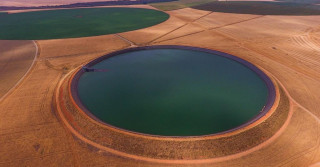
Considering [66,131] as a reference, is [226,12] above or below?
above

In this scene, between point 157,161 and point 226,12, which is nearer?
point 157,161

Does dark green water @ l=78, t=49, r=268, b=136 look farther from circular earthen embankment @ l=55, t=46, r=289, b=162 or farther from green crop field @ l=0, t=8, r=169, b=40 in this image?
green crop field @ l=0, t=8, r=169, b=40

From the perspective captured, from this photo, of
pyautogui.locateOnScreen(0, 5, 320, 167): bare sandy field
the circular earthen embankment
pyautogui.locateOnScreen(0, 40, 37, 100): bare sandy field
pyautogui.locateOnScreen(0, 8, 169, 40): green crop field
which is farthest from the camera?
pyautogui.locateOnScreen(0, 8, 169, 40): green crop field

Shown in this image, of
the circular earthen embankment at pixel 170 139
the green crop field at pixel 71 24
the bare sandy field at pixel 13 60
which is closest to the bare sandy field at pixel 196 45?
the circular earthen embankment at pixel 170 139

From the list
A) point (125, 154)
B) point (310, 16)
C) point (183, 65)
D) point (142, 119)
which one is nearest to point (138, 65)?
point (183, 65)

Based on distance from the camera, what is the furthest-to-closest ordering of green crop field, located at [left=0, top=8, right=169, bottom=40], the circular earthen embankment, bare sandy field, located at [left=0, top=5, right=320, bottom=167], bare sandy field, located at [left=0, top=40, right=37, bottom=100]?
green crop field, located at [left=0, top=8, right=169, bottom=40], bare sandy field, located at [left=0, top=40, right=37, bottom=100], the circular earthen embankment, bare sandy field, located at [left=0, top=5, right=320, bottom=167]

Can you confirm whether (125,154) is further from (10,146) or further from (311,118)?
(311,118)

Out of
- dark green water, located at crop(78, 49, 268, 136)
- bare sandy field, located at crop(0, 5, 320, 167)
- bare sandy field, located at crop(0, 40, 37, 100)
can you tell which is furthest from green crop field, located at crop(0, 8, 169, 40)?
dark green water, located at crop(78, 49, 268, 136)
